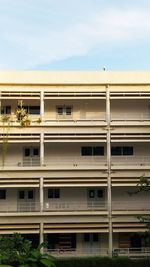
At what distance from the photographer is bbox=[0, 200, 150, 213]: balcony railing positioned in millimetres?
36594

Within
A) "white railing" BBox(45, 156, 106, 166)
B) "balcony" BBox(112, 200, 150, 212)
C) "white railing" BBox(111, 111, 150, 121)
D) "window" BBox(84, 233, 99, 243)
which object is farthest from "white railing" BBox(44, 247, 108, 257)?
"white railing" BBox(111, 111, 150, 121)

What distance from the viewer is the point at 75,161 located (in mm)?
37844

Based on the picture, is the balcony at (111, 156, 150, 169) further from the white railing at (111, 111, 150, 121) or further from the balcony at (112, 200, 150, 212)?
the white railing at (111, 111, 150, 121)

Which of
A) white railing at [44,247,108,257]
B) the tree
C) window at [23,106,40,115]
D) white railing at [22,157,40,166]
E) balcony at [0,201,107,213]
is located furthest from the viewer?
window at [23,106,40,115]

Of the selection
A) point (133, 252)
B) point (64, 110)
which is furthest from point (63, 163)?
point (133, 252)

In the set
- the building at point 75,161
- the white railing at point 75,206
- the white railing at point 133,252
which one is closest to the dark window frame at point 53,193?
the building at point 75,161

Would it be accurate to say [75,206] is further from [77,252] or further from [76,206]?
[77,252]

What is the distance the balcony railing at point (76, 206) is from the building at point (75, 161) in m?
0.07

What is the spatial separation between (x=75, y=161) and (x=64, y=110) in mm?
4158

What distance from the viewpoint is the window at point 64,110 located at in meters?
39.3

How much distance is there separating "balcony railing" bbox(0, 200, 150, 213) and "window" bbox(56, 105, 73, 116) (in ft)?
21.9

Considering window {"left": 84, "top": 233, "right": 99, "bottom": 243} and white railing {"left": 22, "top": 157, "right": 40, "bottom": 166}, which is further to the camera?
white railing {"left": 22, "top": 157, "right": 40, "bottom": 166}

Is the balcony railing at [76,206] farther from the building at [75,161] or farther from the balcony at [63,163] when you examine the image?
the balcony at [63,163]

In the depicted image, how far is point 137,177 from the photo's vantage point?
1446 inches
